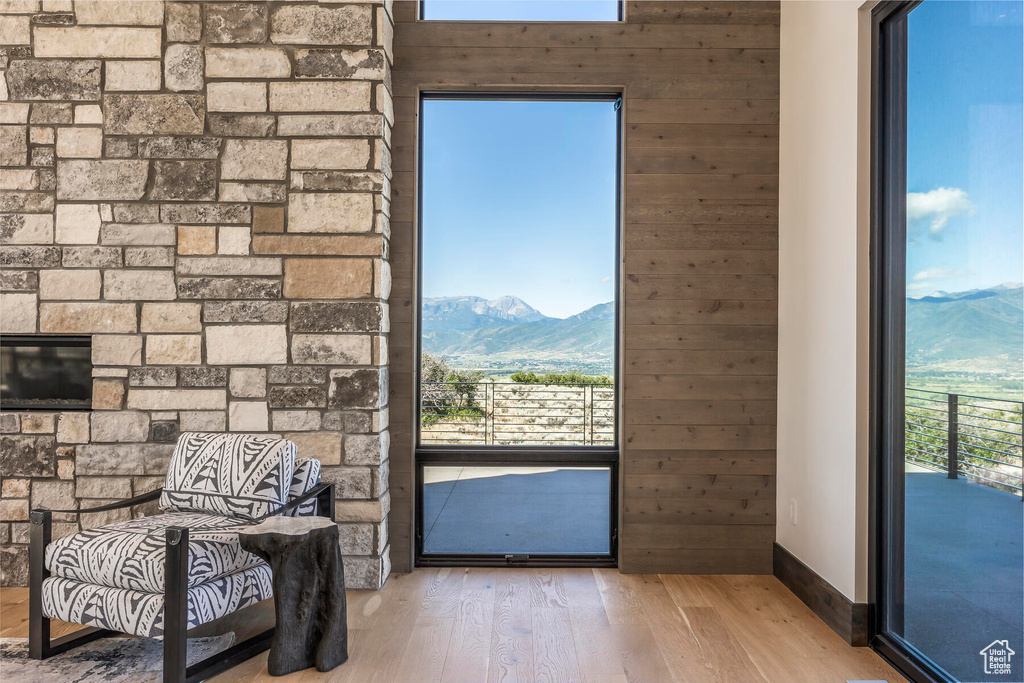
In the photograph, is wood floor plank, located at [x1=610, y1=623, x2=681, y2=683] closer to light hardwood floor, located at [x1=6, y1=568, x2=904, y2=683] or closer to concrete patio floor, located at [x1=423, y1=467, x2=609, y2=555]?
light hardwood floor, located at [x1=6, y1=568, x2=904, y2=683]

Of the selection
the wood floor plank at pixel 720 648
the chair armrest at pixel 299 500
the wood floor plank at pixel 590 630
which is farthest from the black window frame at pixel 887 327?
the chair armrest at pixel 299 500

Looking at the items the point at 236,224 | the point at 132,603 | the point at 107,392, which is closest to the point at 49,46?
the point at 236,224

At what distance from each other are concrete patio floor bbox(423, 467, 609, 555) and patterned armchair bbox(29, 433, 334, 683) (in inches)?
36.1

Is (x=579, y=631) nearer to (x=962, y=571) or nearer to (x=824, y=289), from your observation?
(x=962, y=571)

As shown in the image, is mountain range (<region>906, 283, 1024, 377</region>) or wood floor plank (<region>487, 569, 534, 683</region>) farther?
wood floor plank (<region>487, 569, 534, 683</region>)

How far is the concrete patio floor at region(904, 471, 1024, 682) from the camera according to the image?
2004 millimetres

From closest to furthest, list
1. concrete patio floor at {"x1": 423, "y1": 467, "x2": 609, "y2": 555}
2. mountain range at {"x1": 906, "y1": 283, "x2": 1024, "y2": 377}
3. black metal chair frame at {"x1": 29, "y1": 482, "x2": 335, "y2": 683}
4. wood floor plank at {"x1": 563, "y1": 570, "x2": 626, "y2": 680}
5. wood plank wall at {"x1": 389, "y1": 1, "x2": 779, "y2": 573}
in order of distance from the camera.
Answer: mountain range at {"x1": 906, "y1": 283, "x2": 1024, "y2": 377} → black metal chair frame at {"x1": 29, "y1": 482, "x2": 335, "y2": 683} → wood floor plank at {"x1": 563, "y1": 570, "x2": 626, "y2": 680} → wood plank wall at {"x1": 389, "y1": 1, "x2": 779, "y2": 573} → concrete patio floor at {"x1": 423, "y1": 467, "x2": 609, "y2": 555}

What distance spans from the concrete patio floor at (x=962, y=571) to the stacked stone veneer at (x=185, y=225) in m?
2.36

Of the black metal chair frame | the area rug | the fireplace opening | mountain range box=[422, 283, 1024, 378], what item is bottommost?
the area rug

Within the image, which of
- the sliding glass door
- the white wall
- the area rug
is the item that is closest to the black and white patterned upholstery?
the area rug

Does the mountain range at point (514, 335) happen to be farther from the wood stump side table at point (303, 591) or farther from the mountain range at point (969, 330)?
the mountain range at point (969, 330)

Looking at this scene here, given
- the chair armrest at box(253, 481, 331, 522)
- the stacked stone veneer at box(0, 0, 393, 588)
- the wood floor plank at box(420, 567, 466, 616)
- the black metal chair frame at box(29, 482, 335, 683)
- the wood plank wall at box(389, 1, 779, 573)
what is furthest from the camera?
the wood plank wall at box(389, 1, 779, 573)

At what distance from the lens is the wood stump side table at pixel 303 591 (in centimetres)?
229

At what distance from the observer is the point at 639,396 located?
347 centimetres
